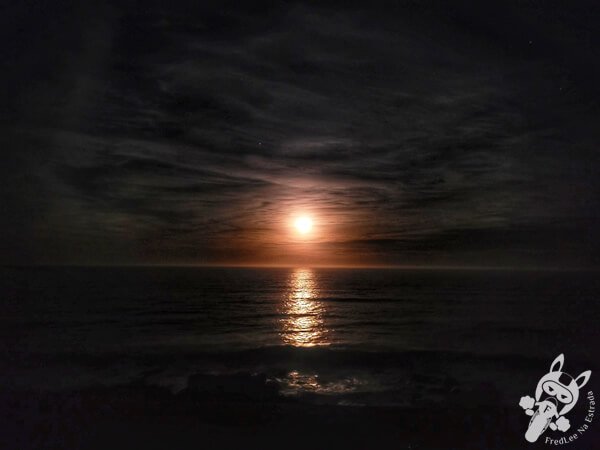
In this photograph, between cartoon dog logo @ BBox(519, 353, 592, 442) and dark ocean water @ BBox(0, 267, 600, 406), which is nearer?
cartoon dog logo @ BBox(519, 353, 592, 442)

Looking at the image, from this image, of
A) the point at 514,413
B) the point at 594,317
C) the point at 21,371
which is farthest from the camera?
the point at 594,317

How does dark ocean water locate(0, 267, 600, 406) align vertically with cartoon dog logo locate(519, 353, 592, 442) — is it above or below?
below

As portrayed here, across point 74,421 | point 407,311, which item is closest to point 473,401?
point 74,421

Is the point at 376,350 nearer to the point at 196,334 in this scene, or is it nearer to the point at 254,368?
the point at 254,368

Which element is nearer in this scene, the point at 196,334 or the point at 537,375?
the point at 537,375

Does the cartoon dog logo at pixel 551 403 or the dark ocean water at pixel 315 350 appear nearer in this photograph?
the cartoon dog logo at pixel 551 403

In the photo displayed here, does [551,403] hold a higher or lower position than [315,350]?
higher

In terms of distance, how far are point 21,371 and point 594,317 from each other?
5484 cm

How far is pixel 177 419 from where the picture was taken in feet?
47.7

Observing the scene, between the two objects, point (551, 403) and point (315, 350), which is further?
point (315, 350)

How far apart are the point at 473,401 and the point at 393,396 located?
136 inches

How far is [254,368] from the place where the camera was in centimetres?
2189

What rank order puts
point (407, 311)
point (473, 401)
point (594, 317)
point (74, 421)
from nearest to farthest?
point (74, 421)
point (473, 401)
point (594, 317)
point (407, 311)

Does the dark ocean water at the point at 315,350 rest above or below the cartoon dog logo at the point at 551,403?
below
